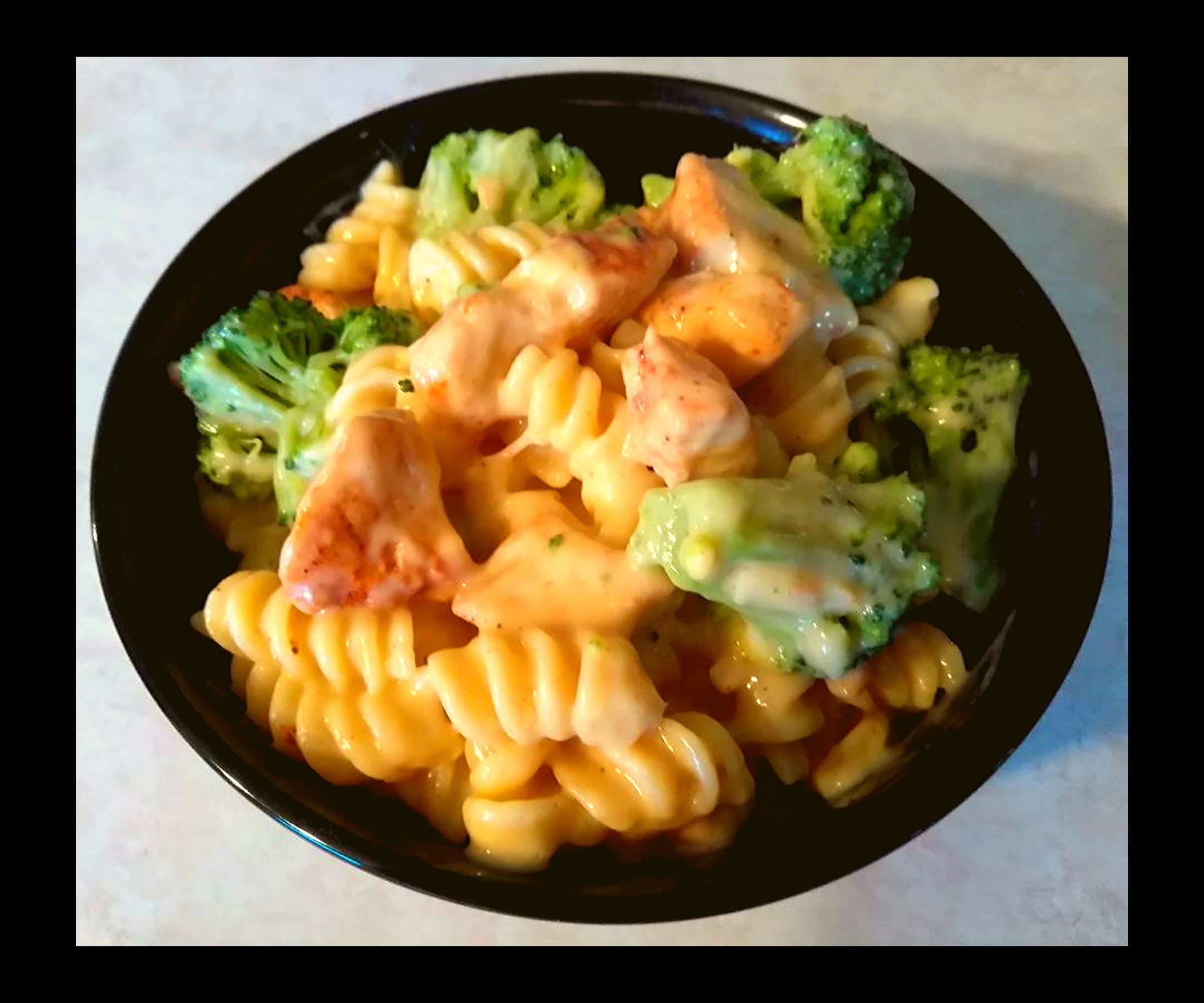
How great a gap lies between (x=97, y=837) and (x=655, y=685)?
92cm

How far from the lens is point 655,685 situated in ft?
4.05

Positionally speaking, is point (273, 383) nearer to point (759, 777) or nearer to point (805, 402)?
point (805, 402)

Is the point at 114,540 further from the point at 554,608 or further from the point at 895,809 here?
the point at 895,809

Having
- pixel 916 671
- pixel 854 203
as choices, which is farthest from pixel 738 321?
pixel 916 671

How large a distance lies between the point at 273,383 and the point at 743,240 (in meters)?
0.62

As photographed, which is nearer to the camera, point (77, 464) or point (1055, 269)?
point (77, 464)

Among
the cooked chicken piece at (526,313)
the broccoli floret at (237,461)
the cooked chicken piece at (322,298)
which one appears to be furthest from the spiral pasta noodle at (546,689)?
the cooked chicken piece at (322,298)

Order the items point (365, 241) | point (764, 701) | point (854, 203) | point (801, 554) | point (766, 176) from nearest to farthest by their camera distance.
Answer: point (801, 554) → point (764, 701) → point (854, 203) → point (766, 176) → point (365, 241)

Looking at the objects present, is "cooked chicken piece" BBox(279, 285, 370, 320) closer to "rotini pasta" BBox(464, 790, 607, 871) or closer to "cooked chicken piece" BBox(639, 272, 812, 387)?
"cooked chicken piece" BBox(639, 272, 812, 387)

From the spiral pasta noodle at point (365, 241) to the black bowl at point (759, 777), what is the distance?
0.03 meters

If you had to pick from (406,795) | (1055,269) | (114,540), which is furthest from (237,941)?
(1055,269)

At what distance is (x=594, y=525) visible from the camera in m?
1.26

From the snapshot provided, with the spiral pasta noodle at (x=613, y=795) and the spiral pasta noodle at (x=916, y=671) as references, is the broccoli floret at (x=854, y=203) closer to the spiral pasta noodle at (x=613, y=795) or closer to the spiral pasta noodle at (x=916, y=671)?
the spiral pasta noodle at (x=916, y=671)

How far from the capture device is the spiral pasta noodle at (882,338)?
1348 mm
